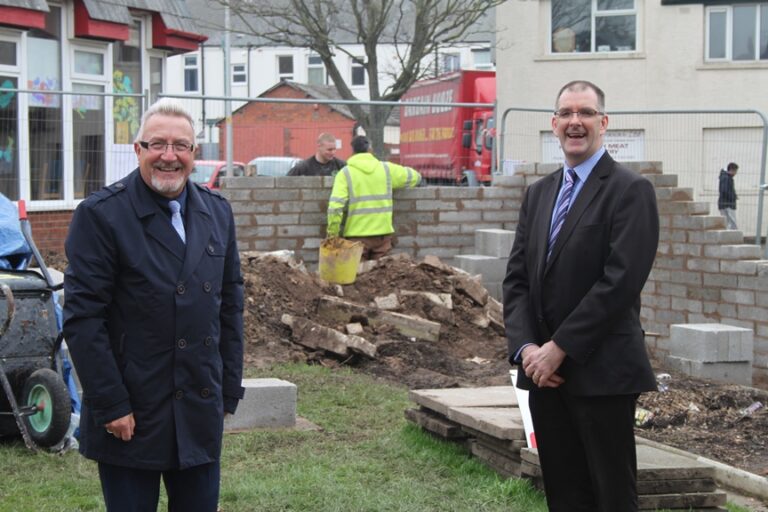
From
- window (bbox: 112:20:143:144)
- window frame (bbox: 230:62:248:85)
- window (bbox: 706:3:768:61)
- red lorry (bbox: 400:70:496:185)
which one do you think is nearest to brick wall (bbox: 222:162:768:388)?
red lorry (bbox: 400:70:496:185)

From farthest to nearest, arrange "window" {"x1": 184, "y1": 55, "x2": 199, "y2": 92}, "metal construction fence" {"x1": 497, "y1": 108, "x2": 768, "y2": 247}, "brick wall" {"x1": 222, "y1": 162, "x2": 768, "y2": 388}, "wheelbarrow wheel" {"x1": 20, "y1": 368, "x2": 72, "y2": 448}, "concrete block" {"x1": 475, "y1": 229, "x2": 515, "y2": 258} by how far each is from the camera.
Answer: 1. "window" {"x1": 184, "y1": 55, "x2": 199, "y2": 92}
2. "metal construction fence" {"x1": 497, "y1": 108, "x2": 768, "y2": 247}
3. "concrete block" {"x1": 475, "y1": 229, "x2": 515, "y2": 258}
4. "brick wall" {"x1": 222, "y1": 162, "x2": 768, "y2": 388}
5. "wheelbarrow wheel" {"x1": 20, "y1": 368, "x2": 72, "y2": 448}

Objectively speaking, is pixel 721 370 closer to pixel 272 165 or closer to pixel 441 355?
pixel 441 355

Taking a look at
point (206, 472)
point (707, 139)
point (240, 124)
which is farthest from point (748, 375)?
point (206, 472)

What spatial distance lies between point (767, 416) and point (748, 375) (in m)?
2.52

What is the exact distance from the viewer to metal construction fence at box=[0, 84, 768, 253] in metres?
14.8

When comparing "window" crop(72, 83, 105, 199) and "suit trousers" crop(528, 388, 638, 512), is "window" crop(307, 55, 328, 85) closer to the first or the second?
"window" crop(72, 83, 105, 199)

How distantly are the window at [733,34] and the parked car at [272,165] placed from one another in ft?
56.2

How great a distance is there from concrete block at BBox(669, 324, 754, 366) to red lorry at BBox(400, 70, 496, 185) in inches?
299

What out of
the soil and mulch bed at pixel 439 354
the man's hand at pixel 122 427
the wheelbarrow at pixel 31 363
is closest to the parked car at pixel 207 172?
the soil and mulch bed at pixel 439 354

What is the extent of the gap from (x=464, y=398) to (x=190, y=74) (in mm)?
57092

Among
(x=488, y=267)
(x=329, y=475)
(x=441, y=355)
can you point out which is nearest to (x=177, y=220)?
(x=329, y=475)

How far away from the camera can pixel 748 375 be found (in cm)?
1162

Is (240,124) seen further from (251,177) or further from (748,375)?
(748,375)

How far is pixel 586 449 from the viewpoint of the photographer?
471 centimetres
